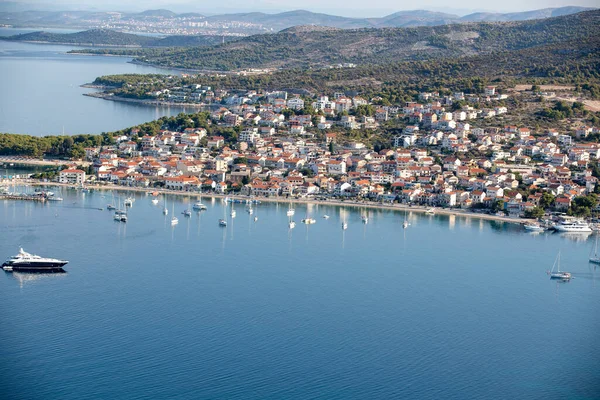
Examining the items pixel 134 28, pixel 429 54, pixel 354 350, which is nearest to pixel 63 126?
pixel 354 350

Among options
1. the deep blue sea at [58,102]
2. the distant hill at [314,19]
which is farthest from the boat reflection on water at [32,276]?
the distant hill at [314,19]

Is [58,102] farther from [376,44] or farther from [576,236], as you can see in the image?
[376,44]

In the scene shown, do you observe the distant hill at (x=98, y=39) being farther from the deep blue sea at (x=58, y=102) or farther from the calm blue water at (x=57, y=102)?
the calm blue water at (x=57, y=102)

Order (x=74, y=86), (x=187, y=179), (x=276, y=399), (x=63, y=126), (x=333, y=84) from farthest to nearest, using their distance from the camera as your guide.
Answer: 1. (x=74, y=86)
2. (x=333, y=84)
3. (x=63, y=126)
4. (x=187, y=179)
5. (x=276, y=399)

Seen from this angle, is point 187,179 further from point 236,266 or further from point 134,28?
point 134,28

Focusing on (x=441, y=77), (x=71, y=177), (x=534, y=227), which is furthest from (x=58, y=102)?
(x=534, y=227)

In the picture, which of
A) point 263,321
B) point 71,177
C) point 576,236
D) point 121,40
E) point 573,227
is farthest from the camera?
point 121,40
